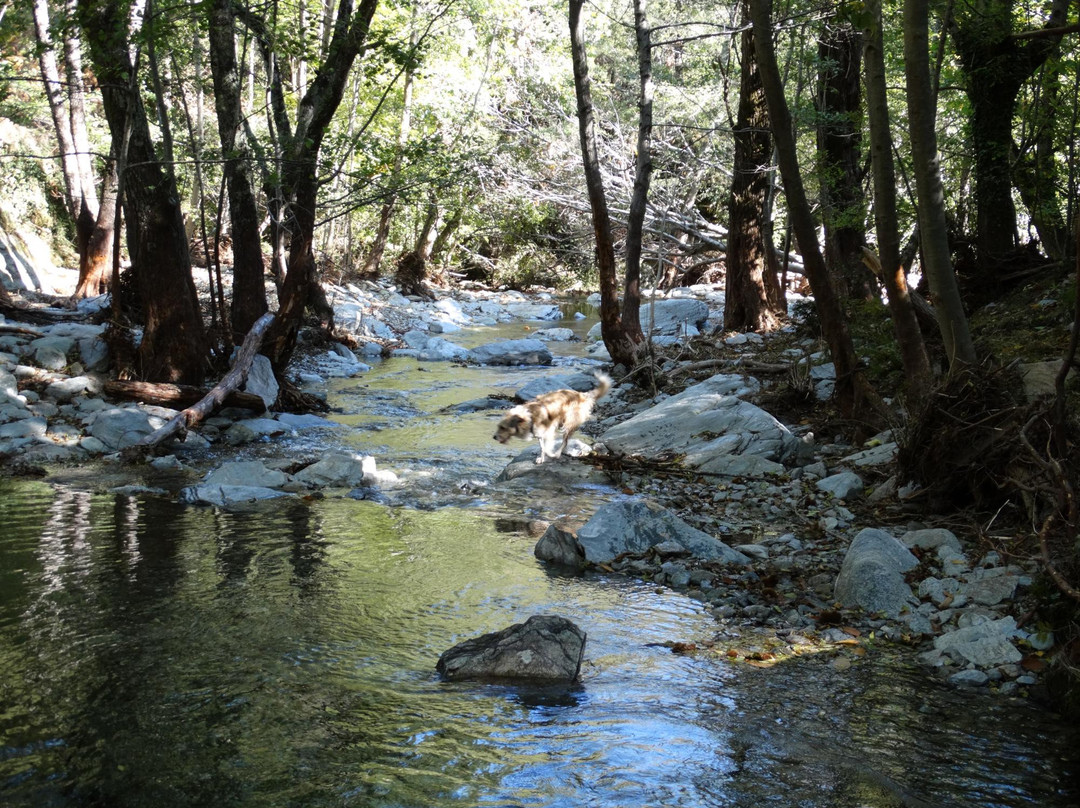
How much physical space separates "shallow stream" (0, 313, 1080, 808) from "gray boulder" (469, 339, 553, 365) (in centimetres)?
1120

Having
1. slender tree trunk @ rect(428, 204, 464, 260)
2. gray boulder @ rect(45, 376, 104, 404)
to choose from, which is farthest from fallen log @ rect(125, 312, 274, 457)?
slender tree trunk @ rect(428, 204, 464, 260)

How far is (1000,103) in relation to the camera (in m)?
10.8

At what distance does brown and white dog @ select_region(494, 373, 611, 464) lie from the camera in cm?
916

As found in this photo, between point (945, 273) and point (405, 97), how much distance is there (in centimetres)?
1994

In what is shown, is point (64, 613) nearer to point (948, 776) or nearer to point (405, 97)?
point (948, 776)

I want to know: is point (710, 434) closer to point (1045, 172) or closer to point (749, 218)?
point (1045, 172)

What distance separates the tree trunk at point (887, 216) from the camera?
7148 millimetres

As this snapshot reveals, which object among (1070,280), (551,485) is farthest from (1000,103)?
(551,485)

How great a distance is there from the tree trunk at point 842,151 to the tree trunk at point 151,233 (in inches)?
356

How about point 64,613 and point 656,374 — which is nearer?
point 64,613

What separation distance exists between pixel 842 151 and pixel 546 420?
8.26m

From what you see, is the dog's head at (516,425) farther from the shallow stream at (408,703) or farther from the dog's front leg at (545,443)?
the shallow stream at (408,703)

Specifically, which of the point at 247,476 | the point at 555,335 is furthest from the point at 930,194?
the point at 555,335

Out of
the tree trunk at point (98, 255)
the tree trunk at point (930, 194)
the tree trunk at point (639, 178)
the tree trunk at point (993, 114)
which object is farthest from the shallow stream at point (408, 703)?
the tree trunk at point (98, 255)
